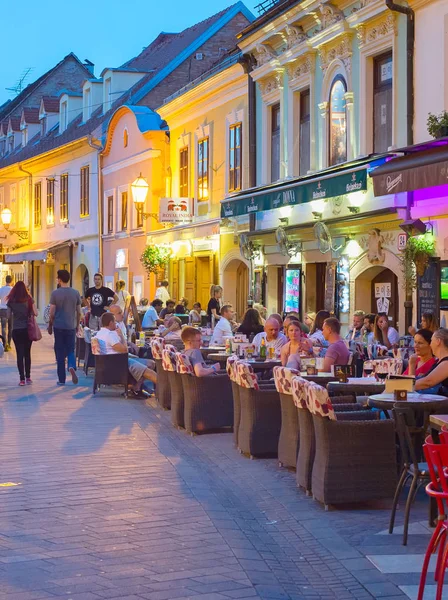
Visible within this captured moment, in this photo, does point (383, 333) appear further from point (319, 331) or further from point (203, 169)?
point (203, 169)

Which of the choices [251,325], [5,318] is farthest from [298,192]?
[5,318]

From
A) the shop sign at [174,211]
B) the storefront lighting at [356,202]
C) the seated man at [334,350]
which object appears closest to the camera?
the seated man at [334,350]

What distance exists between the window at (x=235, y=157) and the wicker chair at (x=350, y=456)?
19155mm

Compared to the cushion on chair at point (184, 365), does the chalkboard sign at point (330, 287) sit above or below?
above

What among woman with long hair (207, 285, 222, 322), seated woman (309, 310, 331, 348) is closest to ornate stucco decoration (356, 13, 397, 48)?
seated woman (309, 310, 331, 348)

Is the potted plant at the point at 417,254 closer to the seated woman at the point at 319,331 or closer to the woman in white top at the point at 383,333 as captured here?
the woman in white top at the point at 383,333

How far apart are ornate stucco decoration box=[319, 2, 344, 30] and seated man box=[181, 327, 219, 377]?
9860 mm

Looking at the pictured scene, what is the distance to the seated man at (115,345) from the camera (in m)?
16.9

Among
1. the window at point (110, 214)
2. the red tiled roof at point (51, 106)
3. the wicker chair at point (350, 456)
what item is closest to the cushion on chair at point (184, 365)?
the wicker chair at point (350, 456)

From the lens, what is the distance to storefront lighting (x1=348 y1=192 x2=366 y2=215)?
20547mm

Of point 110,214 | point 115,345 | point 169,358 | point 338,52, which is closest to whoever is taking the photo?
point 169,358

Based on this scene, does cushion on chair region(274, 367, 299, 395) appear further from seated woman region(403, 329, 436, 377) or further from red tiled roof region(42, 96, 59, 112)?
red tiled roof region(42, 96, 59, 112)

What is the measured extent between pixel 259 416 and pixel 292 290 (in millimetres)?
13259

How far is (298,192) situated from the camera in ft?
66.1
